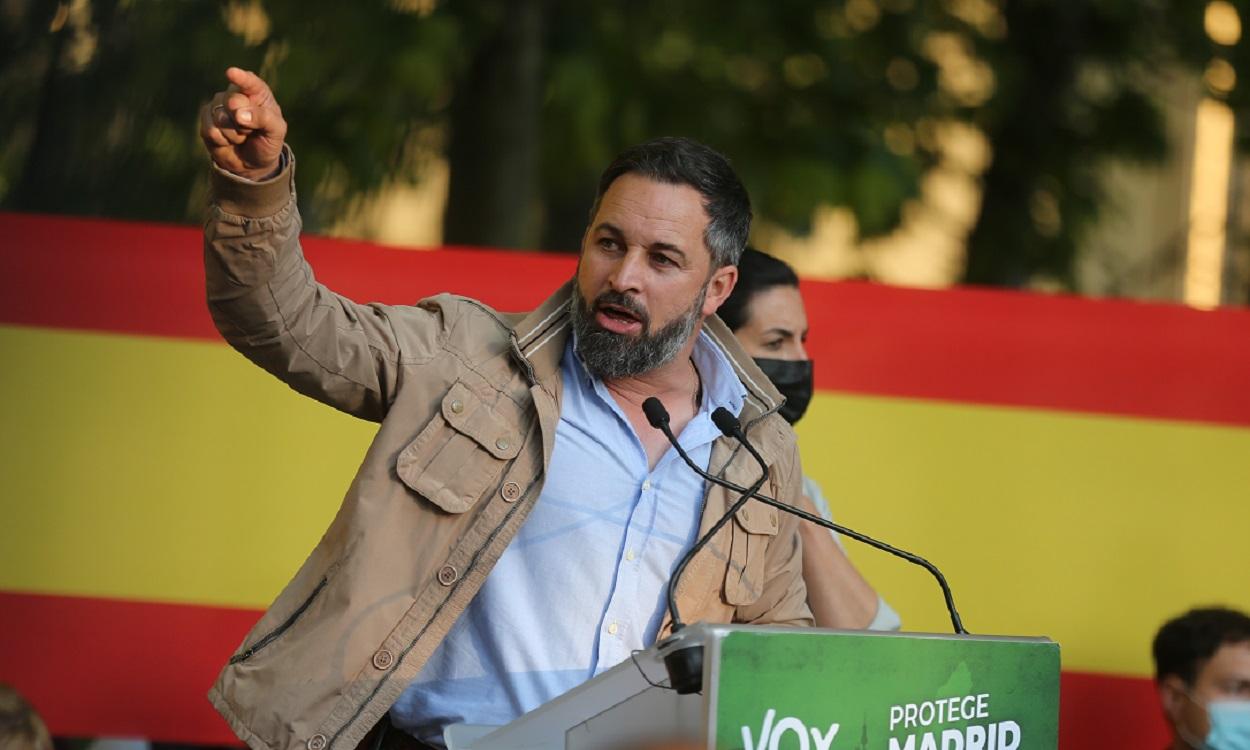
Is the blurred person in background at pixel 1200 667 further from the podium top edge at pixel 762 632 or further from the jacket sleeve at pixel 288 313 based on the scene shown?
the jacket sleeve at pixel 288 313

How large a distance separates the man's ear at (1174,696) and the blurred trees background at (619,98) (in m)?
3.09

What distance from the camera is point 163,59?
595 cm

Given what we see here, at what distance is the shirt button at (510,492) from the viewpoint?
2.98 metres

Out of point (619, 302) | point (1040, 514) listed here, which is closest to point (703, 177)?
point (619, 302)

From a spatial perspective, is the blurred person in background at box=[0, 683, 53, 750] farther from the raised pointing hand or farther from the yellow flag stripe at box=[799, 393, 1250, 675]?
the yellow flag stripe at box=[799, 393, 1250, 675]

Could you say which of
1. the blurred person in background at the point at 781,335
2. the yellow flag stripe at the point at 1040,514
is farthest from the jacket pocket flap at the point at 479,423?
the yellow flag stripe at the point at 1040,514

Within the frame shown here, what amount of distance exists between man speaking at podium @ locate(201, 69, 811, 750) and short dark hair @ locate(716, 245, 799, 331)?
0.61 metres

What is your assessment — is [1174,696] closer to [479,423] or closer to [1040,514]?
[1040,514]

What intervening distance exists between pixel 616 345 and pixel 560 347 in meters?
0.11

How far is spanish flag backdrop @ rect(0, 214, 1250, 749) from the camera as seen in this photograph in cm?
432

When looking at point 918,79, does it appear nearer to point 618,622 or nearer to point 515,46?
point 515,46

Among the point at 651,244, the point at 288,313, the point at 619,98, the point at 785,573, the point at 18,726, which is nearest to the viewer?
the point at 288,313

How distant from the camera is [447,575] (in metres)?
2.92

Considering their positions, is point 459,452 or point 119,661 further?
point 119,661
